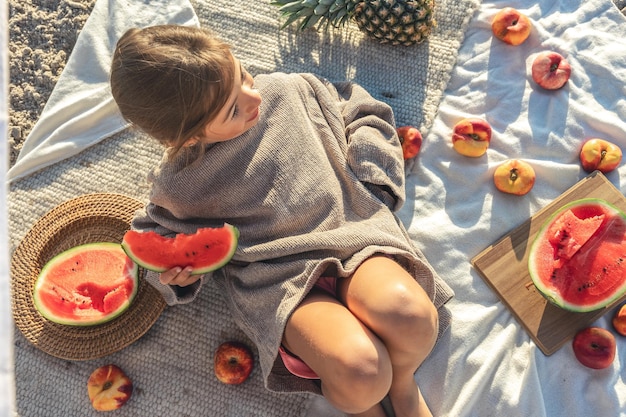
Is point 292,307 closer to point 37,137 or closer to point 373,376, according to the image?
point 373,376

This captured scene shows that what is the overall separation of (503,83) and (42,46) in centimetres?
208

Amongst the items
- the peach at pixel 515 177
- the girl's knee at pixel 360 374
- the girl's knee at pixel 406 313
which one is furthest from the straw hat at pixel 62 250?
the peach at pixel 515 177

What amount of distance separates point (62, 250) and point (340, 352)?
1219mm

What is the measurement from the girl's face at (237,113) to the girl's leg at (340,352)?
568 mm

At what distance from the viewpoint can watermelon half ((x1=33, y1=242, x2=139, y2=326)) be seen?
1.88 m

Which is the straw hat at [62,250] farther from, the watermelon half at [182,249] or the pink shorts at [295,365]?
the pink shorts at [295,365]

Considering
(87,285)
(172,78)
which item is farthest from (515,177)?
(87,285)

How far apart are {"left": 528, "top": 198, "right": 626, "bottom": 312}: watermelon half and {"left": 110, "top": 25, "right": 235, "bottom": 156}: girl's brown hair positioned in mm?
1287

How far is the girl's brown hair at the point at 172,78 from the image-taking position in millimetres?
1332

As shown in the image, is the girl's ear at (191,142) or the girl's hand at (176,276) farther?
the girl's hand at (176,276)

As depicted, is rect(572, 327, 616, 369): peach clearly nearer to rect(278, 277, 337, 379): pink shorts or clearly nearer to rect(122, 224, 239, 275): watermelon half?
rect(278, 277, 337, 379): pink shorts

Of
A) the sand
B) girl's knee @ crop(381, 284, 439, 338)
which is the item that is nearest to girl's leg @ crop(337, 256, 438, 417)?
girl's knee @ crop(381, 284, 439, 338)

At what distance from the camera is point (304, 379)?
1.72 meters

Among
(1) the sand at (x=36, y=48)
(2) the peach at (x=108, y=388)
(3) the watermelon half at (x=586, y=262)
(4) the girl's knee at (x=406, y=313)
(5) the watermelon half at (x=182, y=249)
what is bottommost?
(2) the peach at (x=108, y=388)
